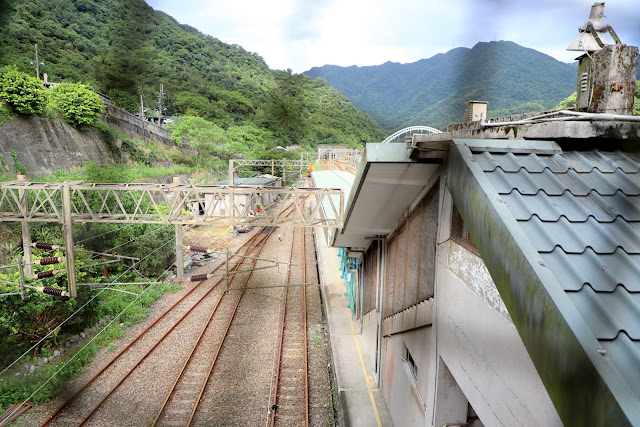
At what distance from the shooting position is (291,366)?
9.54 meters

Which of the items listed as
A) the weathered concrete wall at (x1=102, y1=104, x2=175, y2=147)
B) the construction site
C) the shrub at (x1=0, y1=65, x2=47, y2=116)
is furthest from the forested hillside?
the construction site

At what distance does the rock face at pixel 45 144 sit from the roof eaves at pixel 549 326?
21.5 metres

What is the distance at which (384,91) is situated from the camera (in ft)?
34.4

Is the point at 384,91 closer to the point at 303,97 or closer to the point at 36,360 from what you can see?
the point at 36,360

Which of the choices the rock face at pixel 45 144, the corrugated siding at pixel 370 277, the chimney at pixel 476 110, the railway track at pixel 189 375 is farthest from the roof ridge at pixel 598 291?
the rock face at pixel 45 144

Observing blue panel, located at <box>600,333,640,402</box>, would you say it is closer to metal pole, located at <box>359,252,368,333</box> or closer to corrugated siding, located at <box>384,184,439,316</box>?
corrugated siding, located at <box>384,184,439,316</box>

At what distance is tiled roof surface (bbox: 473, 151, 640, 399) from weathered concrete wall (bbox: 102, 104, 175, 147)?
29.7 metres

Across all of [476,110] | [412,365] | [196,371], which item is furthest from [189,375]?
[476,110]

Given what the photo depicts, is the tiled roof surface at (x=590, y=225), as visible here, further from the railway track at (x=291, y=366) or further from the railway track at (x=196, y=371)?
the railway track at (x=196, y=371)

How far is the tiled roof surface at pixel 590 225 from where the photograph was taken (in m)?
1.36

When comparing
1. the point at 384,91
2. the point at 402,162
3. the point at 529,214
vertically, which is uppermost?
the point at 384,91

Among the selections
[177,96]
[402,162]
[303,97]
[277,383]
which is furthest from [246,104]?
[402,162]

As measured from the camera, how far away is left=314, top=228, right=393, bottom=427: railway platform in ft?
23.5

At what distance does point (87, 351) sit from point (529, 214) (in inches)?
434
